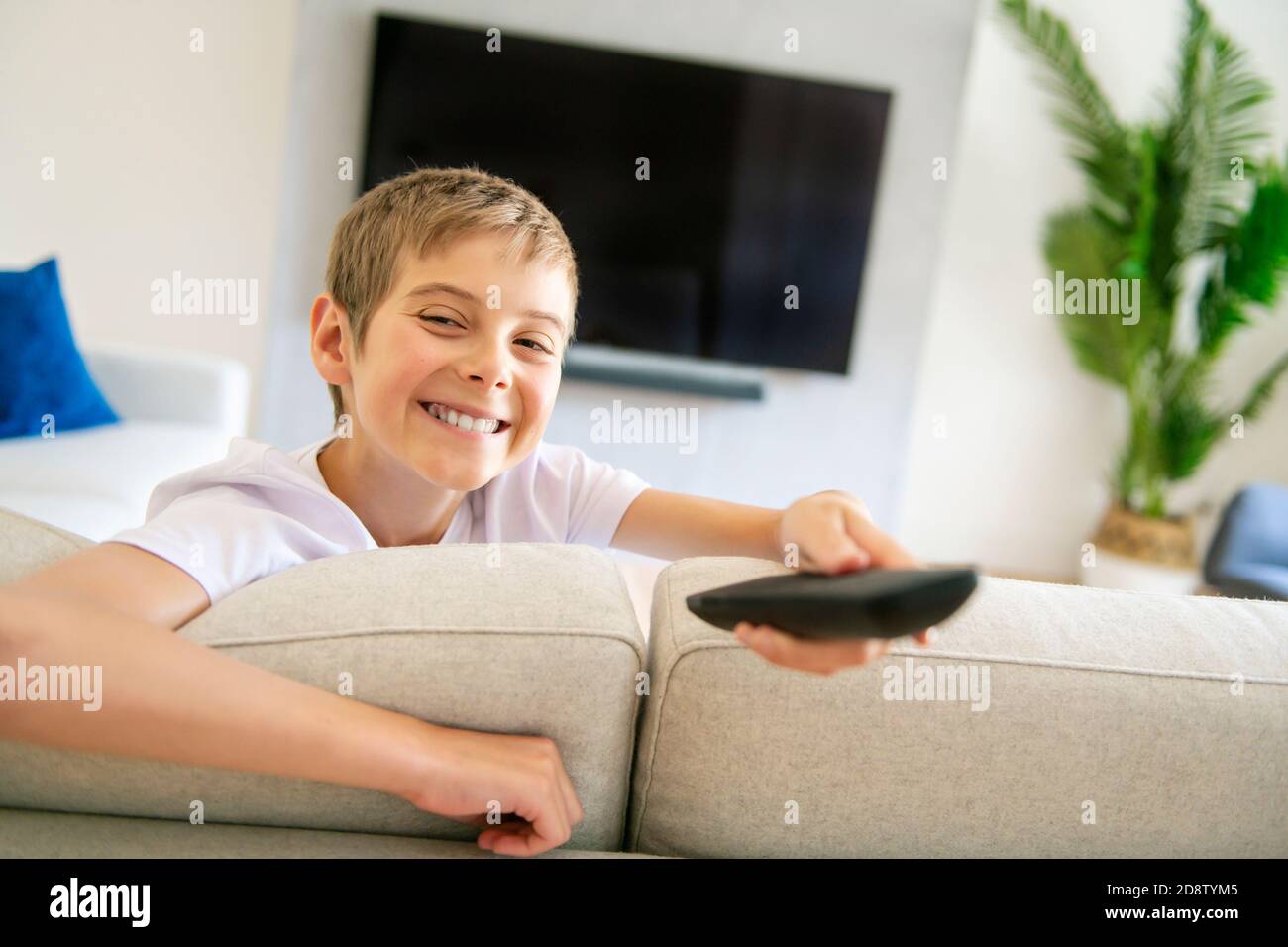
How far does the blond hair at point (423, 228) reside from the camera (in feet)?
3.36

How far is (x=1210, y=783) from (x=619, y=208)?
137 inches

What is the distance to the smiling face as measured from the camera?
0.99 m

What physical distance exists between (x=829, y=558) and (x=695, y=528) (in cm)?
46

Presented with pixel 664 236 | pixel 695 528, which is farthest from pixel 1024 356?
pixel 695 528

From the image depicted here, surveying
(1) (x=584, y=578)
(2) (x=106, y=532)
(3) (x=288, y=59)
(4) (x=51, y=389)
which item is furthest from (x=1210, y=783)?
(3) (x=288, y=59)

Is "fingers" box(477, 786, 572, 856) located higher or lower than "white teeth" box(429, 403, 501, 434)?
lower

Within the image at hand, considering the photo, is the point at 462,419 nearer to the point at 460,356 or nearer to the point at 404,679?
the point at 460,356

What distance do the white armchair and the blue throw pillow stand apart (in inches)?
1.9

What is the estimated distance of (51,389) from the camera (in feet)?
8.02

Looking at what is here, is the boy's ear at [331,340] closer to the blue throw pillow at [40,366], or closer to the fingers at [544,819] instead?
the fingers at [544,819]

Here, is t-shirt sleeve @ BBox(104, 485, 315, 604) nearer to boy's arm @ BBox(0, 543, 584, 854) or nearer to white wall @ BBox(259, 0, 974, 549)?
boy's arm @ BBox(0, 543, 584, 854)

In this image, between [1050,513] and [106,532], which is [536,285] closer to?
[106,532]

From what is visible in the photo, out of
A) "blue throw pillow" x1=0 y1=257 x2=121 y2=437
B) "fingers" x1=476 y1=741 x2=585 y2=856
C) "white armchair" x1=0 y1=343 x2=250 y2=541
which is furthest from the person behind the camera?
"blue throw pillow" x1=0 y1=257 x2=121 y2=437

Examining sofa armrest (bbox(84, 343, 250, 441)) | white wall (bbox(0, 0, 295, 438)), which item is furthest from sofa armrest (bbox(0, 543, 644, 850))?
white wall (bbox(0, 0, 295, 438))
